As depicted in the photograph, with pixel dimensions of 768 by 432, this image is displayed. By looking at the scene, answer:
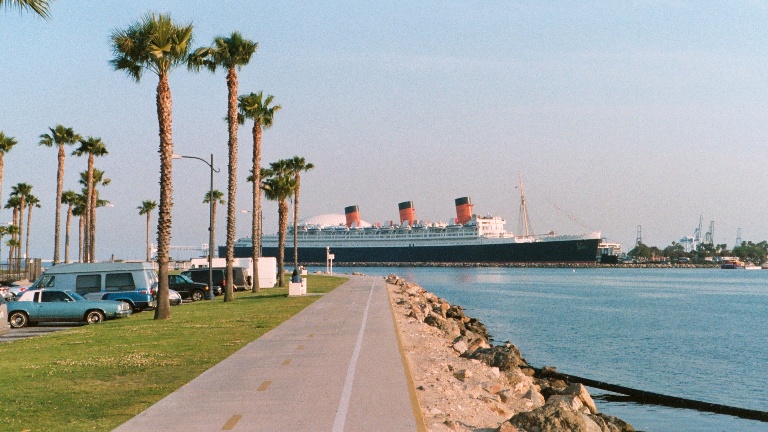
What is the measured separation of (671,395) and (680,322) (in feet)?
82.1

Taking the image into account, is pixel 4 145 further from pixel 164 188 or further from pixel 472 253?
pixel 472 253

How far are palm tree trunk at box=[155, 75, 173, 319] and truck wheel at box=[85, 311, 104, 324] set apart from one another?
2.26 meters

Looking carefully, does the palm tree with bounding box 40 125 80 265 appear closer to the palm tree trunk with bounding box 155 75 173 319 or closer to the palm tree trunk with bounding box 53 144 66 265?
the palm tree trunk with bounding box 53 144 66 265

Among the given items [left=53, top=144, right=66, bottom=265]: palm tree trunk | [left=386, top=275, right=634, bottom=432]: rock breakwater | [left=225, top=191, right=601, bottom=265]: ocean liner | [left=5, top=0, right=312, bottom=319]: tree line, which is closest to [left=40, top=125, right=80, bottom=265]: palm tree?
[left=53, top=144, right=66, bottom=265]: palm tree trunk

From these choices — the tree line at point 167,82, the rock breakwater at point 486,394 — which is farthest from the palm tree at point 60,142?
the rock breakwater at point 486,394

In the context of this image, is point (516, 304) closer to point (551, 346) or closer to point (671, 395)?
point (551, 346)

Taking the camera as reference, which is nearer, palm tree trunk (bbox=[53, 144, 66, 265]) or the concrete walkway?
the concrete walkway

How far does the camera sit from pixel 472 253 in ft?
538

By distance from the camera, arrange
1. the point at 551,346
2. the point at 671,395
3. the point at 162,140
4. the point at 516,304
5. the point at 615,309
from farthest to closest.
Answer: the point at 516,304 → the point at 615,309 → the point at 551,346 → the point at 162,140 → the point at 671,395

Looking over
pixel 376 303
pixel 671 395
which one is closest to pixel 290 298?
pixel 376 303

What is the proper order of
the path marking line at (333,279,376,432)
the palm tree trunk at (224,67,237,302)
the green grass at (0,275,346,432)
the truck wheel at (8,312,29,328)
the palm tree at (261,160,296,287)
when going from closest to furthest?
the path marking line at (333,279,376,432)
the green grass at (0,275,346,432)
the truck wheel at (8,312,29,328)
the palm tree trunk at (224,67,237,302)
the palm tree at (261,160,296,287)

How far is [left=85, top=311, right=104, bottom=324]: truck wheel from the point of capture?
27406 millimetres

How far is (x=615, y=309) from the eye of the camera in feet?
175

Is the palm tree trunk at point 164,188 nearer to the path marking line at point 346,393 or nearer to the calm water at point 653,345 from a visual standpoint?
the path marking line at point 346,393
